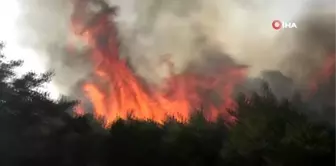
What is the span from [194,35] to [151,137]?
394mm

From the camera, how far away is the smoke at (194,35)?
5.11 feet

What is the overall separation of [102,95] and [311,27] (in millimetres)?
773

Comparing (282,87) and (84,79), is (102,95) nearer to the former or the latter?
(84,79)

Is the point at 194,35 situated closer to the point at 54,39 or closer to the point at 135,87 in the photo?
the point at 135,87

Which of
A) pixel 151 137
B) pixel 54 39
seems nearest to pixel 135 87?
pixel 151 137

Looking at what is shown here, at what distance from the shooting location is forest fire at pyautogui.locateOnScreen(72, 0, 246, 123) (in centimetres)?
156

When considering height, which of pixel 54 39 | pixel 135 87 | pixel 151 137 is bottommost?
pixel 151 137

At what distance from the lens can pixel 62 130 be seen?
5.26 ft

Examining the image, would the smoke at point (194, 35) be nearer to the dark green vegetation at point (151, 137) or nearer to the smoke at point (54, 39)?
the smoke at point (54, 39)

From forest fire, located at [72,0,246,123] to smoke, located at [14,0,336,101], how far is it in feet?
0.12

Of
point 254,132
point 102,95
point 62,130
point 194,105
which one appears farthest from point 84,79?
point 254,132

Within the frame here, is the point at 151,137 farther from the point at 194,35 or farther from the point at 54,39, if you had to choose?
the point at 54,39

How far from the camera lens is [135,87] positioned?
161 centimetres

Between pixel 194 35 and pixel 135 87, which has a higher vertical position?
pixel 194 35
